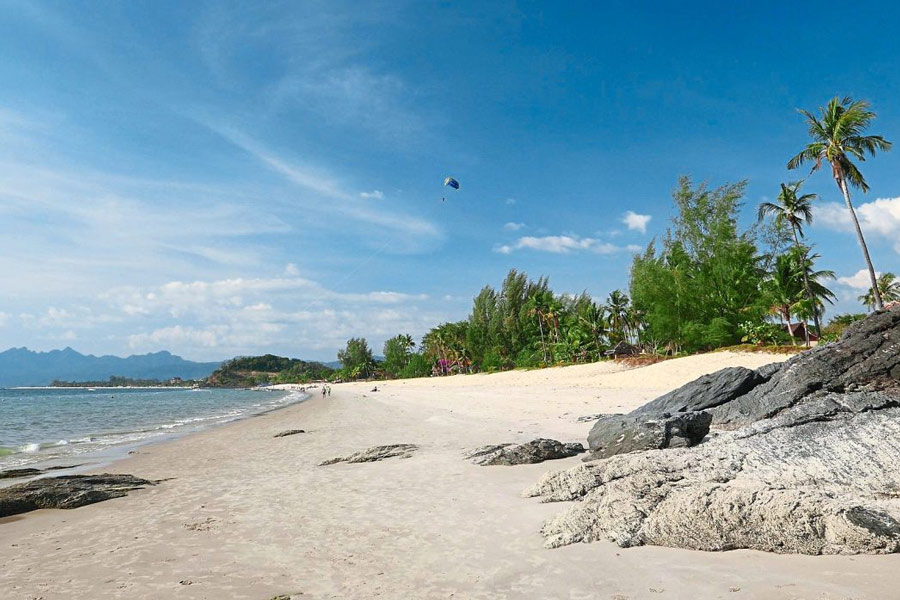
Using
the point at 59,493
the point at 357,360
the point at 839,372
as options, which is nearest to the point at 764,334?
the point at 839,372

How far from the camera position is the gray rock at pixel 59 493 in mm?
9719

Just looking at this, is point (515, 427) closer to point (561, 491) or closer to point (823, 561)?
point (561, 491)

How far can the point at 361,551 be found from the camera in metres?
6.23

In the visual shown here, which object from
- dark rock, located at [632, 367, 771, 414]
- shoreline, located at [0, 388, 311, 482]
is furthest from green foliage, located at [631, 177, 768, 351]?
shoreline, located at [0, 388, 311, 482]

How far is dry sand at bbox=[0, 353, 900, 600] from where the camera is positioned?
15.2 ft

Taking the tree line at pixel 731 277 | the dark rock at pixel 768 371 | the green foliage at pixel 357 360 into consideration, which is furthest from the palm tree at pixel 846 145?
the green foliage at pixel 357 360

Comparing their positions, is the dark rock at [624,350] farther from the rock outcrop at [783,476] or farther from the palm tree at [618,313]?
the rock outcrop at [783,476]

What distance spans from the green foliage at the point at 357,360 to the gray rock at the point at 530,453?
140 meters

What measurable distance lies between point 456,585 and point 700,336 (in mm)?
39032

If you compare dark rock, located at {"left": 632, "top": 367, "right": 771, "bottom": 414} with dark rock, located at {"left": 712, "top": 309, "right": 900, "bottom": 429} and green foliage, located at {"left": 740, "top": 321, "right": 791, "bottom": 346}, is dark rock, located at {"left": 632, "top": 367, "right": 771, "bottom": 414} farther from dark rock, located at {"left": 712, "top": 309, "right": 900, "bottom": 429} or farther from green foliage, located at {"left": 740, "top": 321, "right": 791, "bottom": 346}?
green foliage, located at {"left": 740, "top": 321, "right": 791, "bottom": 346}

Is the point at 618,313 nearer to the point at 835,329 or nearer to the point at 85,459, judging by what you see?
the point at 835,329

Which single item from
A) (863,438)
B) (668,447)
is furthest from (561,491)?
(863,438)

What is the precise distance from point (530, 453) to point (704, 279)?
35.1 m

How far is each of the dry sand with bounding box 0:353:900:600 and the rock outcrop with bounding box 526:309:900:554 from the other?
0.86 ft
